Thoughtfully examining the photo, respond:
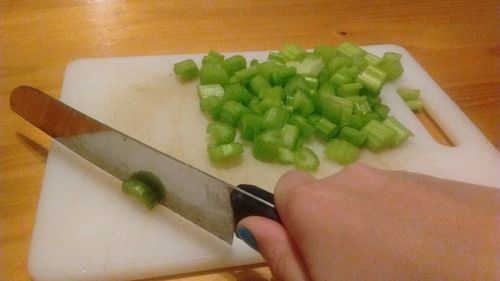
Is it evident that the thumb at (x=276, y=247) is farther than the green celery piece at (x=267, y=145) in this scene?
No

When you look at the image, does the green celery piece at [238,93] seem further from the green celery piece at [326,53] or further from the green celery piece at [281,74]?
the green celery piece at [326,53]

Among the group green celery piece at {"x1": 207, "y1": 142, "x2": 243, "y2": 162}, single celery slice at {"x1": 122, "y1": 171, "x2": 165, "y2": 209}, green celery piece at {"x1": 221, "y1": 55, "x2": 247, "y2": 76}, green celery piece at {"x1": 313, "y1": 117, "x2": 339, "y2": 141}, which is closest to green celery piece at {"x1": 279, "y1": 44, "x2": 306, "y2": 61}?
green celery piece at {"x1": 221, "y1": 55, "x2": 247, "y2": 76}

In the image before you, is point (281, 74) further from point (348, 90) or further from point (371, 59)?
point (371, 59)

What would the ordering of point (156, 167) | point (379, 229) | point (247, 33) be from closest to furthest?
1. point (379, 229)
2. point (156, 167)
3. point (247, 33)

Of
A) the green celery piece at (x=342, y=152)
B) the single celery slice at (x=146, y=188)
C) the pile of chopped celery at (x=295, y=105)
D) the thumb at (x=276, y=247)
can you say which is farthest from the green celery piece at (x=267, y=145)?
the thumb at (x=276, y=247)

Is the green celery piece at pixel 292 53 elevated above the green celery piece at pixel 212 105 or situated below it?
above

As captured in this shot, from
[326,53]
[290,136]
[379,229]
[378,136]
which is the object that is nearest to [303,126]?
[290,136]

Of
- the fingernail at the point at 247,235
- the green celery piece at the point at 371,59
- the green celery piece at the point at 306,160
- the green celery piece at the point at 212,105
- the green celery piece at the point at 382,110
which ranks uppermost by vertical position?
the fingernail at the point at 247,235

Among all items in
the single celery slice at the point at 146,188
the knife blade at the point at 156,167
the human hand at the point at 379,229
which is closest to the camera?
the human hand at the point at 379,229
